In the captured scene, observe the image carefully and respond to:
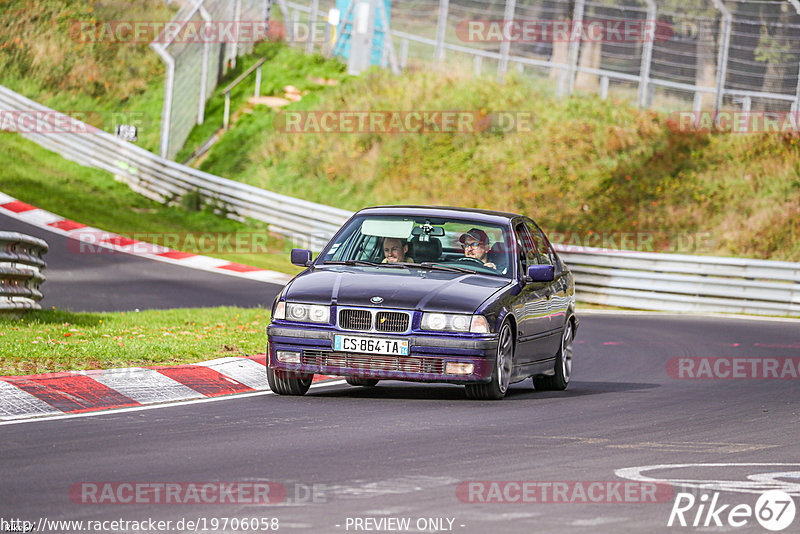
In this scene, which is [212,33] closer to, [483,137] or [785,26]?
[483,137]

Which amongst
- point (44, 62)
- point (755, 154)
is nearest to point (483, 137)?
point (755, 154)

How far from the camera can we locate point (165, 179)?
1314 inches

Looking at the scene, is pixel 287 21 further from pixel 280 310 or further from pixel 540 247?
pixel 280 310

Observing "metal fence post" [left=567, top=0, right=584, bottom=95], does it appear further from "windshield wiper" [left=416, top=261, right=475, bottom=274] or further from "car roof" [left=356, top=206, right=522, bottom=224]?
"windshield wiper" [left=416, top=261, right=475, bottom=274]

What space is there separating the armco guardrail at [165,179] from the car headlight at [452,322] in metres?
17.6

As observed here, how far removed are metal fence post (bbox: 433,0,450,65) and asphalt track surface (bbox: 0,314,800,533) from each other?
2357 cm

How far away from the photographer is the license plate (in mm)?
10352

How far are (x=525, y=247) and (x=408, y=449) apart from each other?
14.5 ft

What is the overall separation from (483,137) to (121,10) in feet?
44.4

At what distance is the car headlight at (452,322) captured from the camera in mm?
10398

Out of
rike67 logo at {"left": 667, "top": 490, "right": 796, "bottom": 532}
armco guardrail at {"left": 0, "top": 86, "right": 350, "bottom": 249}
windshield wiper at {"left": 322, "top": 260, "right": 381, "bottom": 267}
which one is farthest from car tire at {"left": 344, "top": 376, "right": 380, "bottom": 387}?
armco guardrail at {"left": 0, "top": 86, "right": 350, "bottom": 249}

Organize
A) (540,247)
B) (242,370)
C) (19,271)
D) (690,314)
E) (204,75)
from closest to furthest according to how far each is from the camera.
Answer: (242,370) → (540,247) → (19,271) → (690,314) → (204,75)

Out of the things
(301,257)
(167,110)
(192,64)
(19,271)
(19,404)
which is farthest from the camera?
(192,64)

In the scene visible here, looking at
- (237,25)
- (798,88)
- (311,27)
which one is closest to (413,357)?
(798,88)
